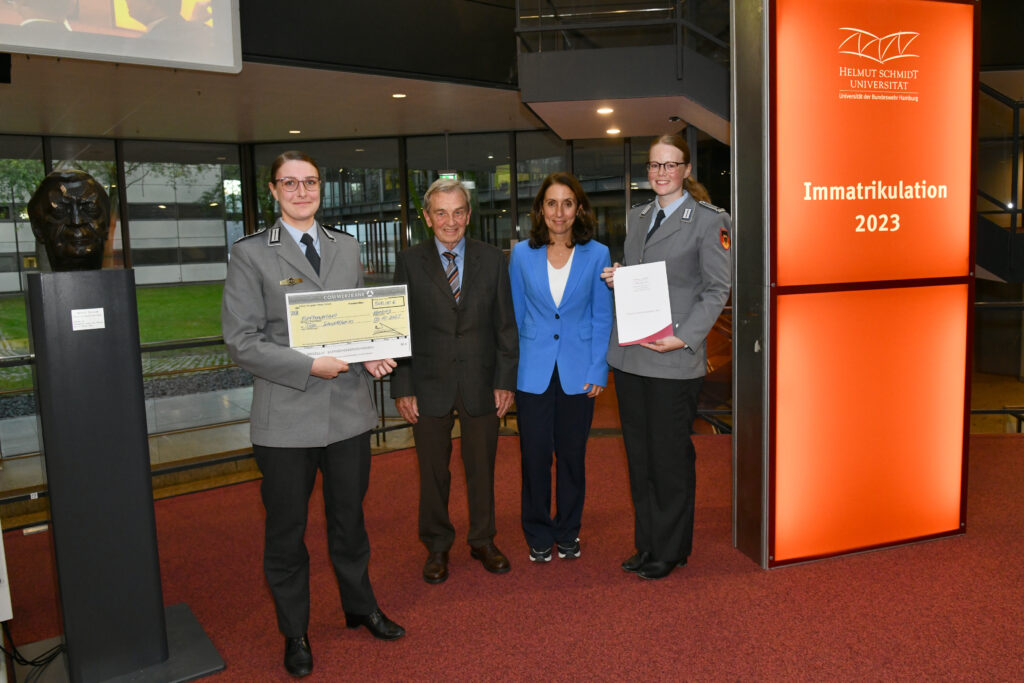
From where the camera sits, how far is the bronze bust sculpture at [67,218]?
7.80 feet

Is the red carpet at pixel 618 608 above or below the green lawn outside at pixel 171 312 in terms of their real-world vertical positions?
below

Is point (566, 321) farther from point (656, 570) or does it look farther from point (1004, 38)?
point (1004, 38)

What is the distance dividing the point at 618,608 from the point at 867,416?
141cm

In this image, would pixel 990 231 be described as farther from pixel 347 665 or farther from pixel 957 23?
pixel 347 665

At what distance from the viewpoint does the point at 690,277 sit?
3.08 m

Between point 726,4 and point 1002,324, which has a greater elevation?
point 726,4

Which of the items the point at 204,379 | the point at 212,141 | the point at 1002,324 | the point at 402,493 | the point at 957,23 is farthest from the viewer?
the point at 212,141

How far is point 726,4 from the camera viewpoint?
263 inches

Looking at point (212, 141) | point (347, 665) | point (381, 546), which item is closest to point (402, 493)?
point (381, 546)

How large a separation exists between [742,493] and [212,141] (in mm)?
10264

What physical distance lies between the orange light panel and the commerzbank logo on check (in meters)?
0.98

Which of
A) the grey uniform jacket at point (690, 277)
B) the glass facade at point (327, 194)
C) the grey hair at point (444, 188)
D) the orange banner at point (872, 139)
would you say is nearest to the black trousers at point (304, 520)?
the grey hair at point (444, 188)

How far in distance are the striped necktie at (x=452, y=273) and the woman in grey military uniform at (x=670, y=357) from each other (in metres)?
0.61

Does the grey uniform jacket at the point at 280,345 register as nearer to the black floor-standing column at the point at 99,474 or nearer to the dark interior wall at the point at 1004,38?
the black floor-standing column at the point at 99,474
